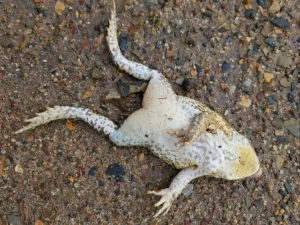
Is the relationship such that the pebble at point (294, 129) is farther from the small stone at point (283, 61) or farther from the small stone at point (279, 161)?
the small stone at point (283, 61)

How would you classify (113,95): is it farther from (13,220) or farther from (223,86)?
(13,220)

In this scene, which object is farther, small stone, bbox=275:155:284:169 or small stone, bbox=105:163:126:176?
small stone, bbox=275:155:284:169

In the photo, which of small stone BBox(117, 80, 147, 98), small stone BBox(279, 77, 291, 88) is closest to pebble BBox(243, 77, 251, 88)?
small stone BBox(279, 77, 291, 88)

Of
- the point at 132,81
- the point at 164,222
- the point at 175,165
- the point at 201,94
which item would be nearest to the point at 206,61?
the point at 201,94

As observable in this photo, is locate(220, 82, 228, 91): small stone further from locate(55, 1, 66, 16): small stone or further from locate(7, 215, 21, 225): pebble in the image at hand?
locate(7, 215, 21, 225): pebble

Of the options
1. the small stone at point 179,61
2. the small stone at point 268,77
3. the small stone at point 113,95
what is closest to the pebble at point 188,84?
the small stone at point 179,61

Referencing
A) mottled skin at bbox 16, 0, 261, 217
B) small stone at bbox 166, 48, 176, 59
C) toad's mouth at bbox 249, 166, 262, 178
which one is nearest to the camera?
mottled skin at bbox 16, 0, 261, 217

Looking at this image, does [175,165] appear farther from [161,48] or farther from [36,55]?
[36,55]
